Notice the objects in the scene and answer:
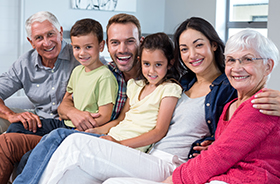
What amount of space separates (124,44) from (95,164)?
34.3 inches

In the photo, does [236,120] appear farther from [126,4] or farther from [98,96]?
[126,4]

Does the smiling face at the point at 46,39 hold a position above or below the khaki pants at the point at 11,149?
above

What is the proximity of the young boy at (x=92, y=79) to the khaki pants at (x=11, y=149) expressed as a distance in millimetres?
326

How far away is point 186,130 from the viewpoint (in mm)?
1702

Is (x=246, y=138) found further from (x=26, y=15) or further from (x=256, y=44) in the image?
(x=26, y=15)

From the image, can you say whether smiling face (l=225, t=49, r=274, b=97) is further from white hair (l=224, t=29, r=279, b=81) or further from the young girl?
the young girl

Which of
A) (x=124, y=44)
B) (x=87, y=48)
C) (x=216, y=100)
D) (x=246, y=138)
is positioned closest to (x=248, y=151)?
(x=246, y=138)

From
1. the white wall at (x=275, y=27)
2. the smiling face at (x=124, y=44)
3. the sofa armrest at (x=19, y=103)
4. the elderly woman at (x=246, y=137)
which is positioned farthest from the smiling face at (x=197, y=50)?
the sofa armrest at (x=19, y=103)

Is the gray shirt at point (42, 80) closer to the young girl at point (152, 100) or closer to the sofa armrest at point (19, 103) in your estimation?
the sofa armrest at point (19, 103)

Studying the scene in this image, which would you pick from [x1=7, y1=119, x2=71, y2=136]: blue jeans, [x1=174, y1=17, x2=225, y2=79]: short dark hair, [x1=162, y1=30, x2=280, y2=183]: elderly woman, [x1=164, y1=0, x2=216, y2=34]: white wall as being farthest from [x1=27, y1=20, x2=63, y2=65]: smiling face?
[x1=164, y1=0, x2=216, y2=34]: white wall

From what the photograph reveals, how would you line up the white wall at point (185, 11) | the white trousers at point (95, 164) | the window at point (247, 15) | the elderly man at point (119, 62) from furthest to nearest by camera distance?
the white wall at point (185, 11)
the window at point (247, 15)
the elderly man at point (119, 62)
the white trousers at point (95, 164)

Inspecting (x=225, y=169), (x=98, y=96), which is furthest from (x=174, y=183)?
(x=98, y=96)

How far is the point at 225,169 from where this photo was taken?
4.12 ft

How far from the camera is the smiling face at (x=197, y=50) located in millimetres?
1694
